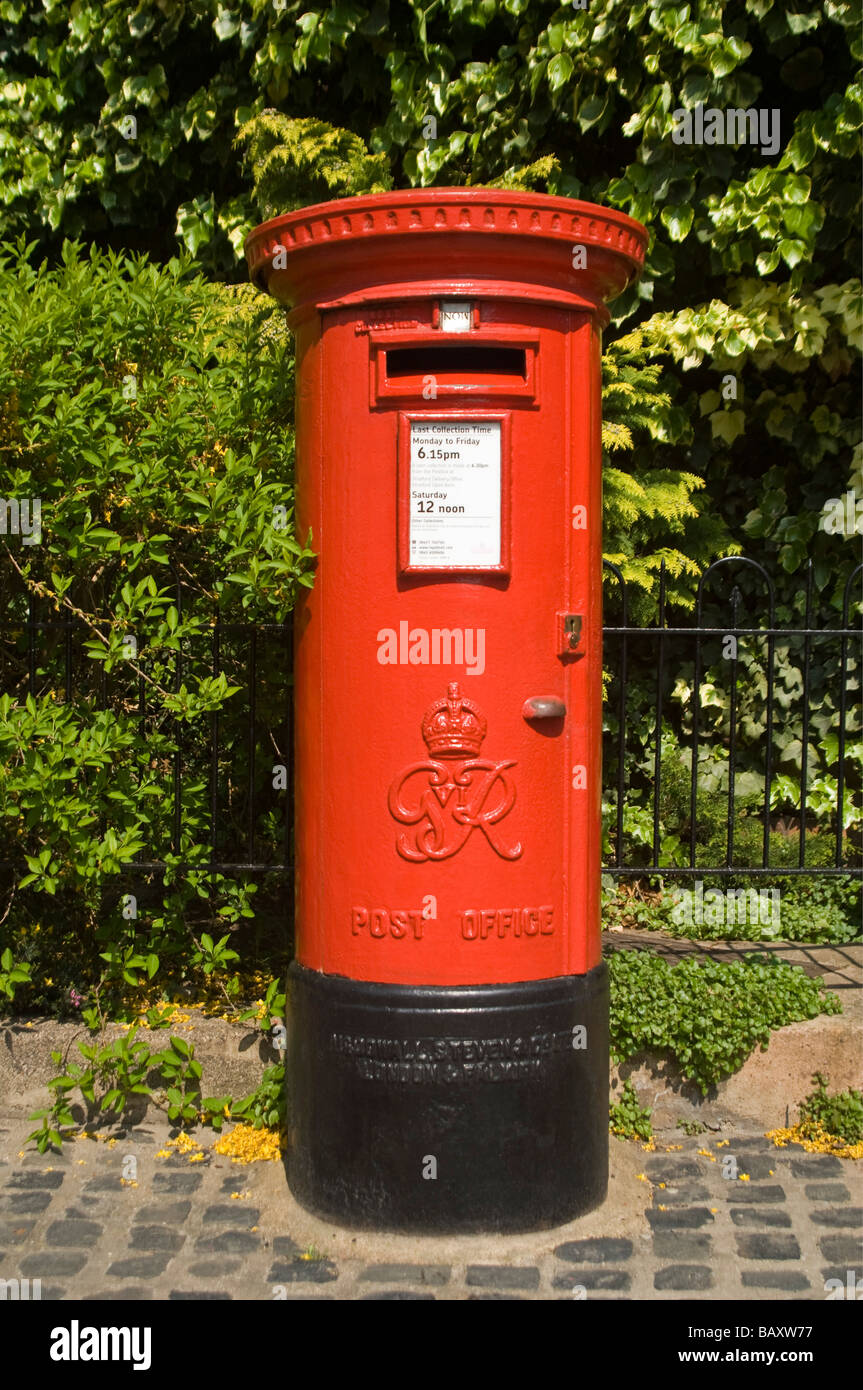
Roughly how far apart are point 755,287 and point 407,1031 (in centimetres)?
393

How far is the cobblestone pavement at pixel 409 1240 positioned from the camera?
3088 mm

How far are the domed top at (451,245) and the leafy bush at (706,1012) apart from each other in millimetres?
2233

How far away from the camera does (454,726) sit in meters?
3.23

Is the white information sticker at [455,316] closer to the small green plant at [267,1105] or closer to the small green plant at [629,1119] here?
the small green plant at [267,1105]

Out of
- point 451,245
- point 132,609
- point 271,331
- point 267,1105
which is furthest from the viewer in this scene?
point 271,331

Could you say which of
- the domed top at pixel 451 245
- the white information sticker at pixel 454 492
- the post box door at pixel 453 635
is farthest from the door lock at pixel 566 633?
the domed top at pixel 451 245

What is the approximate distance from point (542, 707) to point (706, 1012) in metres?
1.45

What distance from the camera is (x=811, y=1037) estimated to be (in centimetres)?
408

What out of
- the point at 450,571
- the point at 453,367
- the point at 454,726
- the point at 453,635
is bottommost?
the point at 454,726

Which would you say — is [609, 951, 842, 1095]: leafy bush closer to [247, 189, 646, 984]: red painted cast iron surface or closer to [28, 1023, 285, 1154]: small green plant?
[247, 189, 646, 984]: red painted cast iron surface

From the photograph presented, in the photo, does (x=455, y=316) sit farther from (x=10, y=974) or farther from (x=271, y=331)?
(x=10, y=974)

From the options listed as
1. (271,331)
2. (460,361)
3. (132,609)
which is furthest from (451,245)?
(271,331)

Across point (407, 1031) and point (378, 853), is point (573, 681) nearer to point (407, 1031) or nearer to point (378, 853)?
point (378, 853)

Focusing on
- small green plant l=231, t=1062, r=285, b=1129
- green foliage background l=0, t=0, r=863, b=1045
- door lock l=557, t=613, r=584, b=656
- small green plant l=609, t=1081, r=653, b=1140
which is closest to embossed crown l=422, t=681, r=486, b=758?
door lock l=557, t=613, r=584, b=656
